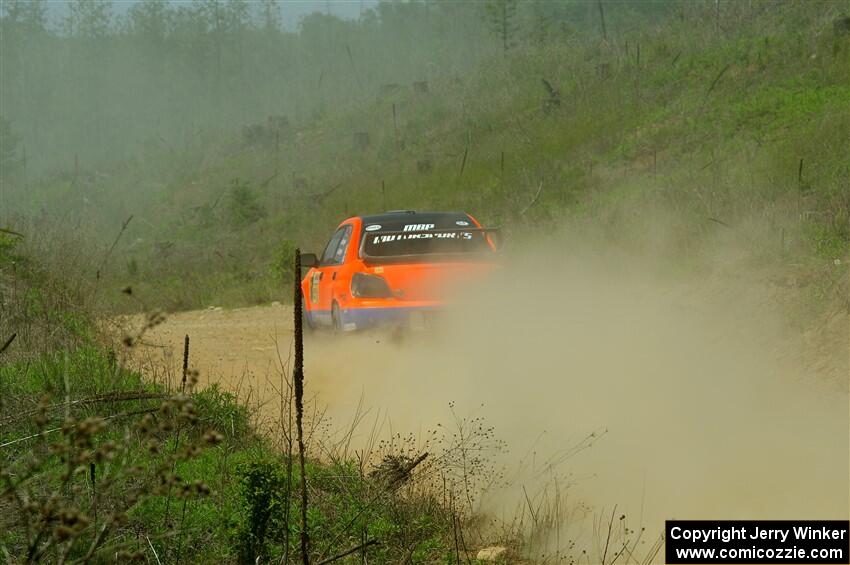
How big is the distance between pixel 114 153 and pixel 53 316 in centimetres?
5588

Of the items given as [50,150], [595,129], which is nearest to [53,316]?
[595,129]

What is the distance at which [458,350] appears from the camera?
10078mm

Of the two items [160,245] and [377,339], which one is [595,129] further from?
[377,339]

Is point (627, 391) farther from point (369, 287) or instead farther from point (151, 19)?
point (151, 19)

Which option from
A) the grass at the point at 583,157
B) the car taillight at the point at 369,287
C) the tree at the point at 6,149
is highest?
the tree at the point at 6,149

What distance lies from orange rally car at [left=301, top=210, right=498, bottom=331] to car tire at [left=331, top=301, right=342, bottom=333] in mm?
11

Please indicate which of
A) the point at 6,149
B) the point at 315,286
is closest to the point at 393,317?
the point at 315,286

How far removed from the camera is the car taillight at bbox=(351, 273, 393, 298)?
35.0ft

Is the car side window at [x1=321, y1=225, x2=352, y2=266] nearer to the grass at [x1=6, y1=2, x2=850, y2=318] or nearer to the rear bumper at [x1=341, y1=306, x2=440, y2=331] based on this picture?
the rear bumper at [x1=341, y1=306, x2=440, y2=331]

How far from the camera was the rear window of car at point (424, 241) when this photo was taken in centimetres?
1121

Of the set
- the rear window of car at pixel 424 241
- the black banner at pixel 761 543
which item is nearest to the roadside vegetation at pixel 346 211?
the black banner at pixel 761 543

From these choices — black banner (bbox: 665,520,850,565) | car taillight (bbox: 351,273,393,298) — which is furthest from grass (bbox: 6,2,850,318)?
black banner (bbox: 665,520,850,565)

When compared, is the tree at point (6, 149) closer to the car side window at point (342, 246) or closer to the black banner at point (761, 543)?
the car side window at point (342, 246)

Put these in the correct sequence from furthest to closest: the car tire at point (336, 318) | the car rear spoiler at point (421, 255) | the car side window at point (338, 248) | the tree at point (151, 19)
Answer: the tree at point (151, 19) → the car side window at point (338, 248) → the car tire at point (336, 318) → the car rear spoiler at point (421, 255)
